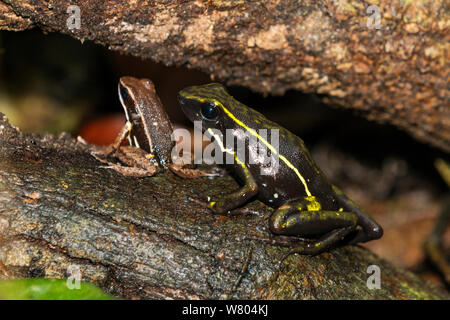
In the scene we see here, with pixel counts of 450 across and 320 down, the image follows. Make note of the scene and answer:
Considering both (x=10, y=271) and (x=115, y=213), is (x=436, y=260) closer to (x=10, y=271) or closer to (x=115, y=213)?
(x=115, y=213)

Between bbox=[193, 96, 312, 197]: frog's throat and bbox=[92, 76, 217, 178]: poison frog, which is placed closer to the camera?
bbox=[193, 96, 312, 197]: frog's throat

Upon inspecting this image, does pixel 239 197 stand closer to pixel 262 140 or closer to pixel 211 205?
pixel 211 205

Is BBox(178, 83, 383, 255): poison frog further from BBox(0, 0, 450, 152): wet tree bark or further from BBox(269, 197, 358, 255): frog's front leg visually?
BBox(0, 0, 450, 152): wet tree bark

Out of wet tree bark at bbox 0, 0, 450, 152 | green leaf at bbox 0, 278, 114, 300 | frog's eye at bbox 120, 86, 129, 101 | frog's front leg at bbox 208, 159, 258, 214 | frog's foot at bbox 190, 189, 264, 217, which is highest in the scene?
wet tree bark at bbox 0, 0, 450, 152

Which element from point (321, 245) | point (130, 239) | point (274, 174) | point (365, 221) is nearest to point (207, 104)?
point (274, 174)

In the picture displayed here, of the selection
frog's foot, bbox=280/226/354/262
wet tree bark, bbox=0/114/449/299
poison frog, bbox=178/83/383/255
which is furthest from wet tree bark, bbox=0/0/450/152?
frog's foot, bbox=280/226/354/262

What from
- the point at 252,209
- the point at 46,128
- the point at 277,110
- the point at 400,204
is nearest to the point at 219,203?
the point at 252,209
